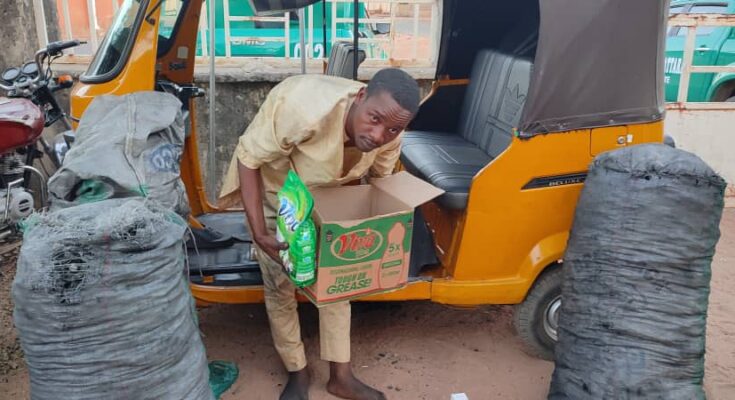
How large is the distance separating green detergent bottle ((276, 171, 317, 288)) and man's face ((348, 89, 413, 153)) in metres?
0.30

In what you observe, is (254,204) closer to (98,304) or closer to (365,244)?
(365,244)

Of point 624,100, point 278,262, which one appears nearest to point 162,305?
point 278,262

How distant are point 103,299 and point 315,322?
6.05ft

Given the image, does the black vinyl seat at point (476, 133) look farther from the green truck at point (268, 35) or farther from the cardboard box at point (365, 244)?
the green truck at point (268, 35)

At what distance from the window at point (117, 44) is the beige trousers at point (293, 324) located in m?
1.16

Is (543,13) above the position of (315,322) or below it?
above

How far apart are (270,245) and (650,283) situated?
1600mm

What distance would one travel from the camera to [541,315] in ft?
11.1

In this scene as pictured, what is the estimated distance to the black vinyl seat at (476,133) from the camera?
11.7 feet

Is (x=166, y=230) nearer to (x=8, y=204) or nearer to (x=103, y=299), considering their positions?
(x=103, y=299)

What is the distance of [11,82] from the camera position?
4.23 m

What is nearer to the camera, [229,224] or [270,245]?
[270,245]

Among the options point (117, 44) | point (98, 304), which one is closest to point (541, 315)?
point (98, 304)

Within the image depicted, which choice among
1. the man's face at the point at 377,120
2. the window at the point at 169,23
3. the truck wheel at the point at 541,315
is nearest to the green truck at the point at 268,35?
the window at the point at 169,23
